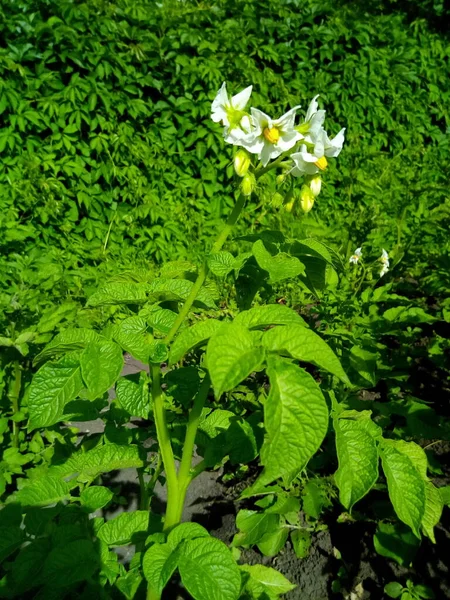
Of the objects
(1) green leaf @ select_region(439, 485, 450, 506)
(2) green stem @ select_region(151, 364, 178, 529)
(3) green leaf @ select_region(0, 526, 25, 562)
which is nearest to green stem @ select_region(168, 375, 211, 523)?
(2) green stem @ select_region(151, 364, 178, 529)

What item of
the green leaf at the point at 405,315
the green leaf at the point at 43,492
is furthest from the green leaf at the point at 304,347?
the green leaf at the point at 405,315

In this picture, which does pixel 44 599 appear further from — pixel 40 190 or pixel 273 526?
pixel 40 190

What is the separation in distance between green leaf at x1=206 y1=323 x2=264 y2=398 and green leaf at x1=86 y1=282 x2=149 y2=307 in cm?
31

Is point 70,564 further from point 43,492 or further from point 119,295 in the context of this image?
point 119,295

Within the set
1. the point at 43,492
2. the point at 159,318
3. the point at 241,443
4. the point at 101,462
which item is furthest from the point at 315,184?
the point at 43,492

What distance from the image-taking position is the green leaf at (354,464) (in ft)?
2.85

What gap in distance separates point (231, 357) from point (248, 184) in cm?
45

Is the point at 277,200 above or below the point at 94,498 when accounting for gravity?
above

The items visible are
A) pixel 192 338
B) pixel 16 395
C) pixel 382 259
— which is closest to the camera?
pixel 192 338

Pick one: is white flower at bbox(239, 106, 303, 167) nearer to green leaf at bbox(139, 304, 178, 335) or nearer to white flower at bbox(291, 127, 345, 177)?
Result: white flower at bbox(291, 127, 345, 177)

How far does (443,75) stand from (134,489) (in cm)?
715

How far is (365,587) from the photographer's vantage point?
164cm

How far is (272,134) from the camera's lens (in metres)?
1.03

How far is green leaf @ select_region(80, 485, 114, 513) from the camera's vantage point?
1127 mm
